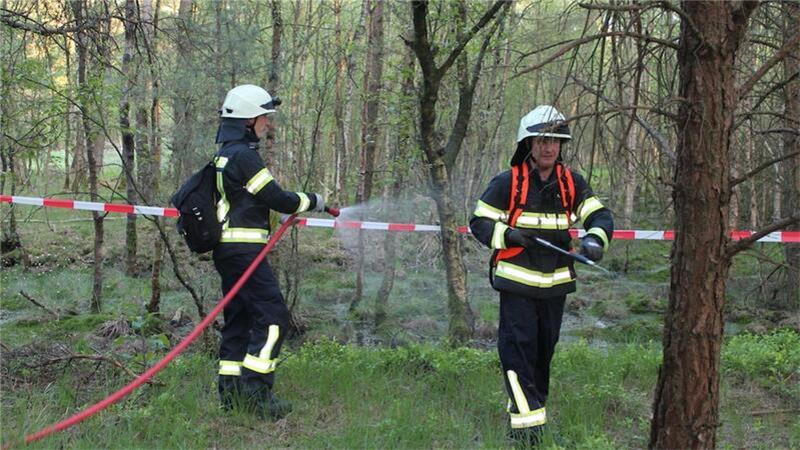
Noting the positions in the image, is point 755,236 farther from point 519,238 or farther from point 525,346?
point 525,346

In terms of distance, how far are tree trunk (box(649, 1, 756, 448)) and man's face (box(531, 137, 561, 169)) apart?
0.98m

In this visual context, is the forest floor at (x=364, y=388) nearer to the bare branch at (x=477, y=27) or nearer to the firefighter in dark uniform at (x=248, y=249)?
the firefighter in dark uniform at (x=248, y=249)

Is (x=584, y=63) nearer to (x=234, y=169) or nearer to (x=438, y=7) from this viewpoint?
(x=234, y=169)

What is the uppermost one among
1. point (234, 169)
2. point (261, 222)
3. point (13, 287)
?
point (234, 169)

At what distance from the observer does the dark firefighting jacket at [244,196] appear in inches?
185

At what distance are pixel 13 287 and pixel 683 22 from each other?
10784mm

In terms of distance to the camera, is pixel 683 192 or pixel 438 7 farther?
pixel 438 7

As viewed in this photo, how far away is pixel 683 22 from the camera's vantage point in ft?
10.6

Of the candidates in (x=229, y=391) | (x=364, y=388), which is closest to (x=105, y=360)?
(x=229, y=391)

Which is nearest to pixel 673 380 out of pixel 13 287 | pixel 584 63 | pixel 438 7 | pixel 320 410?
pixel 584 63

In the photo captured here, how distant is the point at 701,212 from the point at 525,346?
1.38 meters

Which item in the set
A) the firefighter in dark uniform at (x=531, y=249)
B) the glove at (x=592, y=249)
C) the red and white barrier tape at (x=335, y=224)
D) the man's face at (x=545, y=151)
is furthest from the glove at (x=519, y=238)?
the red and white barrier tape at (x=335, y=224)

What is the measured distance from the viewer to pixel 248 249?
189 inches

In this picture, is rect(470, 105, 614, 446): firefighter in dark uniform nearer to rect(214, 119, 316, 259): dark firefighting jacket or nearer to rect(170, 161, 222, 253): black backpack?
rect(214, 119, 316, 259): dark firefighting jacket
